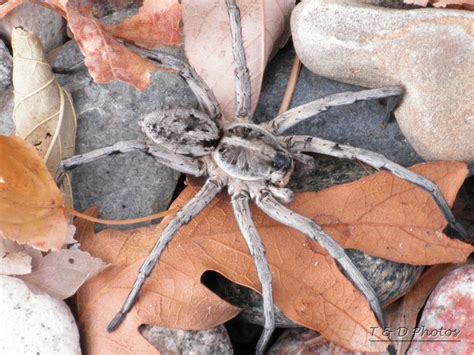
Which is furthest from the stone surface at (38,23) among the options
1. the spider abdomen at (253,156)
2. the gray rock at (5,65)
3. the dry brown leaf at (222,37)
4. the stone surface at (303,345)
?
the stone surface at (303,345)

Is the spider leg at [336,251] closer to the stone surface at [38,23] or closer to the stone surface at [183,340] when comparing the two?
the stone surface at [183,340]

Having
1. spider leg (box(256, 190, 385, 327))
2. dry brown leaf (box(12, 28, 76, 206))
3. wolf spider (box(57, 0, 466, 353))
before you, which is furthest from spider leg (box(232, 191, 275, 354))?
dry brown leaf (box(12, 28, 76, 206))

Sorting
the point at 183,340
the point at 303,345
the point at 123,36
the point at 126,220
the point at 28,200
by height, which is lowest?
the point at 303,345

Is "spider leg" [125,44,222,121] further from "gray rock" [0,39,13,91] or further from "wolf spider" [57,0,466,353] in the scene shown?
"gray rock" [0,39,13,91]

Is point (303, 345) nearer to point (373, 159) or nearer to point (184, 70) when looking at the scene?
point (373, 159)

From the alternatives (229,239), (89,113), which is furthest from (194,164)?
(89,113)

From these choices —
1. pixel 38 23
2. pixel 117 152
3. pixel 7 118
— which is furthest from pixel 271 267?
pixel 38 23
